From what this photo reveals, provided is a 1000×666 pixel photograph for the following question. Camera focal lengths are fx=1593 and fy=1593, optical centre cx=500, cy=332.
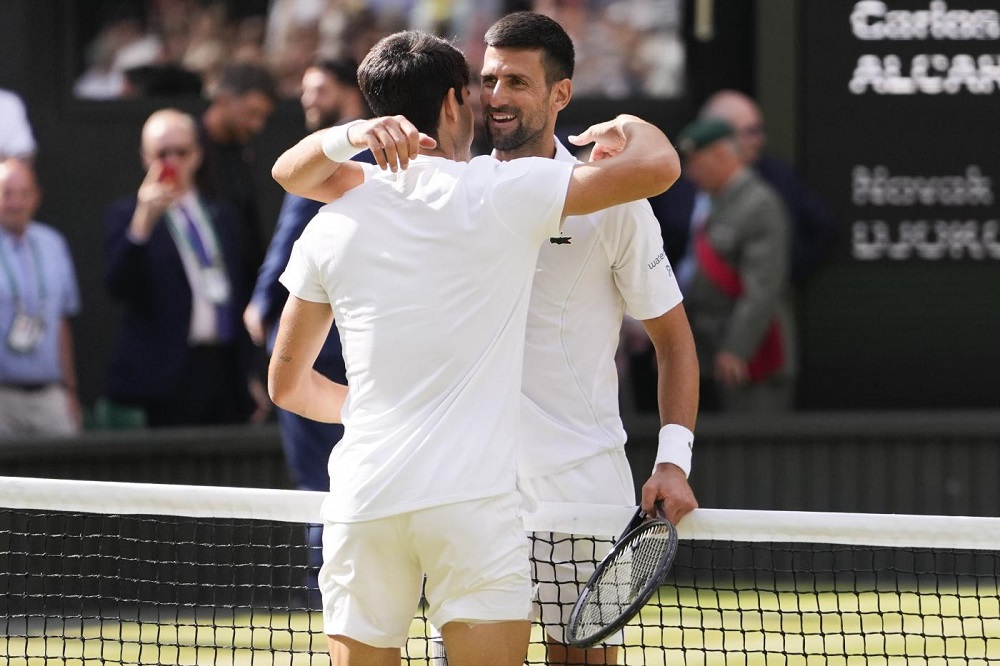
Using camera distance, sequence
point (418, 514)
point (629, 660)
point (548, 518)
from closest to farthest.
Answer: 1. point (418, 514)
2. point (548, 518)
3. point (629, 660)

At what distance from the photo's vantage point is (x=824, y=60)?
7945 mm

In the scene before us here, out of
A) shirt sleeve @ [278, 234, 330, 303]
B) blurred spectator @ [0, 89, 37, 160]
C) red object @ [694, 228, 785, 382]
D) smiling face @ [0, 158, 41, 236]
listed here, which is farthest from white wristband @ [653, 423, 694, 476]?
blurred spectator @ [0, 89, 37, 160]

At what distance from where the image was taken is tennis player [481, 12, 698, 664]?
3537 mm

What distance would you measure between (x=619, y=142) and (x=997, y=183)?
5.18 meters

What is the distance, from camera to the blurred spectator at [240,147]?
7.67 metres

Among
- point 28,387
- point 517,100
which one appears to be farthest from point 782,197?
point 517,100

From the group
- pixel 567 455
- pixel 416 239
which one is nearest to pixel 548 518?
pixel 567 455

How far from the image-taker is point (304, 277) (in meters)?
3.26

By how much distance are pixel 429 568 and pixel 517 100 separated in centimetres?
110

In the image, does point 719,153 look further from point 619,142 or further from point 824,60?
point 619,142

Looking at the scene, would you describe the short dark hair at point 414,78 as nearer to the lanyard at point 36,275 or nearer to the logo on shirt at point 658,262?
the logo on shirt at point 658,262

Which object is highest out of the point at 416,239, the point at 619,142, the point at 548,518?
the point at 619,142

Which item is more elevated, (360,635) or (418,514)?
(418,514)

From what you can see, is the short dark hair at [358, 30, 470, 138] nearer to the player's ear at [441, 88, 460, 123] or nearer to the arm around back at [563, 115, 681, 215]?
the player's ear at [441, 88, 460, 123]
